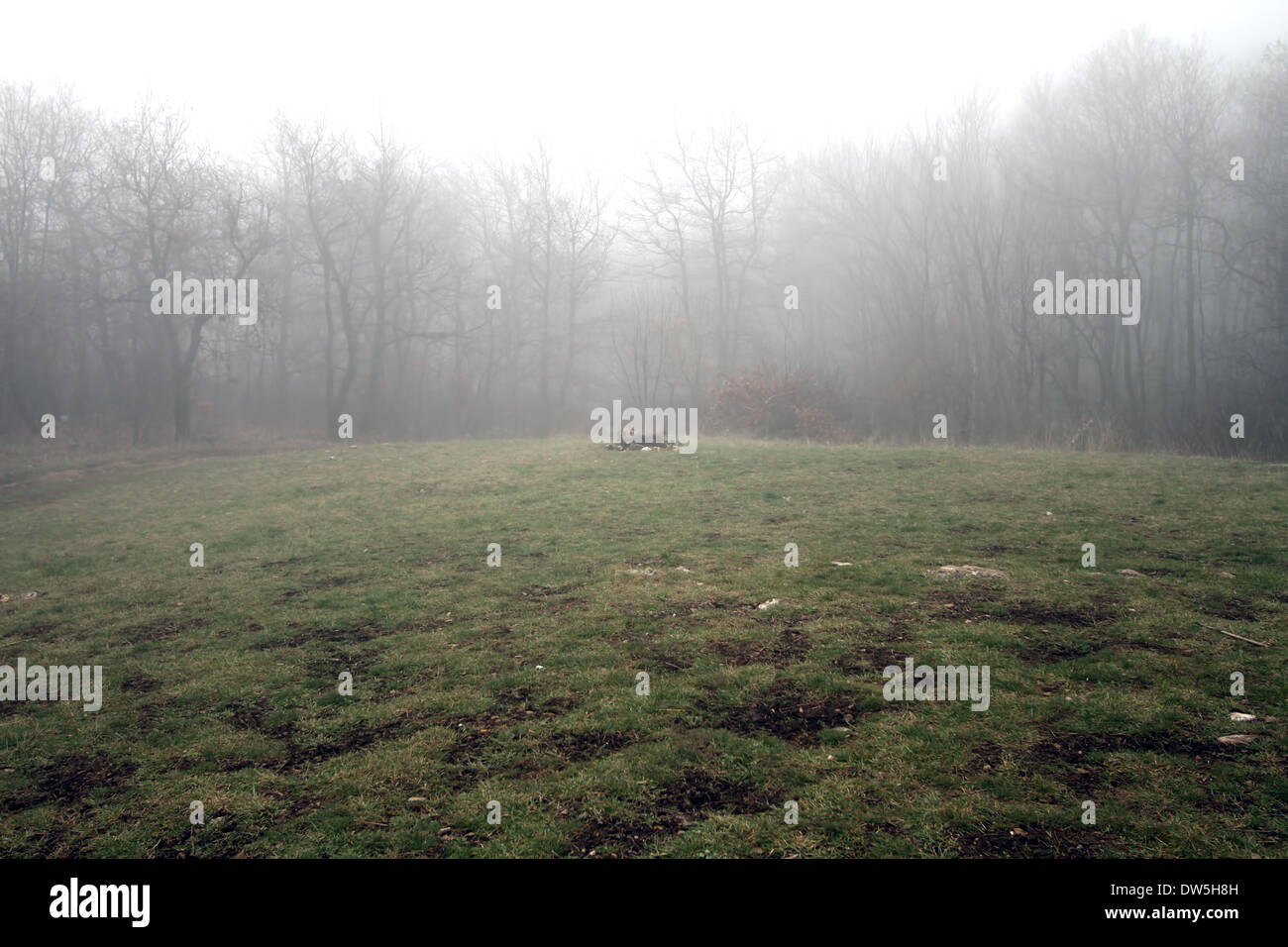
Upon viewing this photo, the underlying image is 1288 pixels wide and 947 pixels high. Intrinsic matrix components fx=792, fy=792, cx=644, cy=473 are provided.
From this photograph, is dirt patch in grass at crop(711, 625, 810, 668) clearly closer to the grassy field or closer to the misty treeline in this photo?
the grassy field

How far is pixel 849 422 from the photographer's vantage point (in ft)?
107

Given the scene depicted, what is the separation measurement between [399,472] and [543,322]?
2721 centimetres

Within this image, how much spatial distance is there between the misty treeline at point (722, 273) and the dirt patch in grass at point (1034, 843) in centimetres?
2532

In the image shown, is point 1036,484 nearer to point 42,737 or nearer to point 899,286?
point 42,737

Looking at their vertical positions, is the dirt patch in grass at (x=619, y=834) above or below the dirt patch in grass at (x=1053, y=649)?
below

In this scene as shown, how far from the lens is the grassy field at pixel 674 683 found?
428cm

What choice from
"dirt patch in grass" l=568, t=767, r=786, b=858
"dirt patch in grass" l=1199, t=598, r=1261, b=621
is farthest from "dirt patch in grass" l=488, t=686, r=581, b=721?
"dirt patch in grass" l=1199, t=598, r=1261, b=621

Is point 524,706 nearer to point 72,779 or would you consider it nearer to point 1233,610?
point 72,779

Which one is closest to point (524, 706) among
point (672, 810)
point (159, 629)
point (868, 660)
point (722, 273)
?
point (672, 810)

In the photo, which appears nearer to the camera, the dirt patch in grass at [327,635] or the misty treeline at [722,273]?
the dirt patch in grass at [327,635]

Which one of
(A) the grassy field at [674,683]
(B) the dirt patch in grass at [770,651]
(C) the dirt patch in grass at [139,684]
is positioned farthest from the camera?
(C) the dirt patch in grass at [139,684]

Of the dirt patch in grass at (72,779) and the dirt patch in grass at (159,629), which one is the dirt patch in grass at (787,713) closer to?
the dirt patch in grass at (72,779)

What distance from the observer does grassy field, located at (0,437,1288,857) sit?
4.28 meters

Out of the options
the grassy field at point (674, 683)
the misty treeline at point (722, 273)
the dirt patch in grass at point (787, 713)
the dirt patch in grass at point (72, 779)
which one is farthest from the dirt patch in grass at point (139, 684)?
the misty treeline at point (722, 273)
